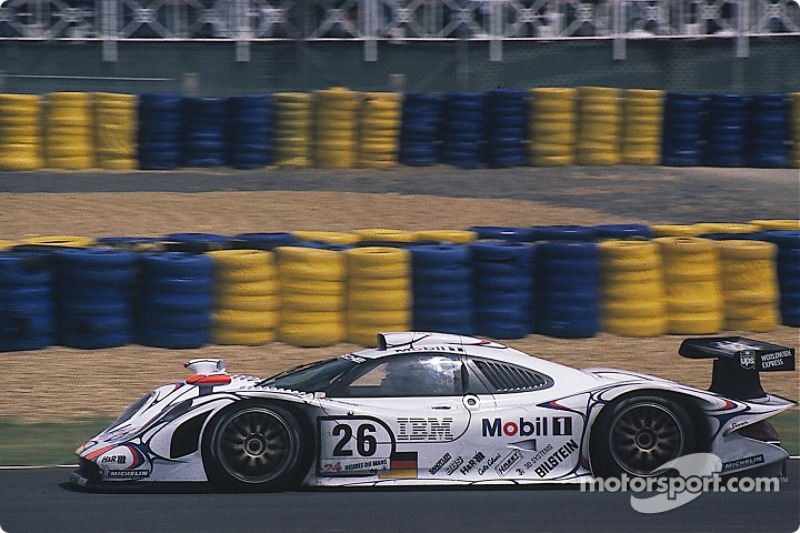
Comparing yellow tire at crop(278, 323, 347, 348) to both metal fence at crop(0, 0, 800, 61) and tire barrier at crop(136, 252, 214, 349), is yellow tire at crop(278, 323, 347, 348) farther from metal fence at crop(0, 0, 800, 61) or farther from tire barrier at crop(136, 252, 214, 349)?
metal fence at crop(0, 0, 800, 61)

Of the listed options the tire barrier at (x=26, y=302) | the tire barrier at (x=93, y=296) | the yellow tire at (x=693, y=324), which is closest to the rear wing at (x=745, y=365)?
the yellow tire at (x=693, y=324)

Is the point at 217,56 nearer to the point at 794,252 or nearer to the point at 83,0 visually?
the point at 83,0

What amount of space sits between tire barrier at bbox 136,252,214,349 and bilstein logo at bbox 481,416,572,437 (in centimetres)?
444

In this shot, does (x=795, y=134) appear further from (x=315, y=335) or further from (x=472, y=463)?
(x=472, y=463)

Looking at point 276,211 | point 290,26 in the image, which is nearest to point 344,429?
point 276,211

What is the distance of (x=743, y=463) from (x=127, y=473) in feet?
12.7

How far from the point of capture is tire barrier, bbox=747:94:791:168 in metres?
18.0

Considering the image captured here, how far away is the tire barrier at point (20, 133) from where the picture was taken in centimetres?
1703

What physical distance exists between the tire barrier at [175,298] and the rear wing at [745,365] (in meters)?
5.00

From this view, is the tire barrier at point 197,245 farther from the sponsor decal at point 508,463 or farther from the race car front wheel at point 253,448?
the sponsor decal at point 508,463

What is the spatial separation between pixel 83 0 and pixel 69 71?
1531 mm

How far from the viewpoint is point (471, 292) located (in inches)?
439

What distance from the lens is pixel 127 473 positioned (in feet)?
22.8

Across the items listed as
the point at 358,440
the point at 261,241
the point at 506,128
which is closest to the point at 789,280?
the point at 261,241
